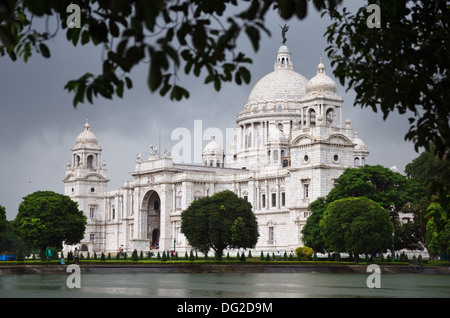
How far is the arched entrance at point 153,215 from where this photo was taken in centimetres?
11138

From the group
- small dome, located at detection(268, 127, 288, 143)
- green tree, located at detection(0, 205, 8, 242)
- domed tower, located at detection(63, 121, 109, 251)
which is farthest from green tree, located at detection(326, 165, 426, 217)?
domed tower, located at detection(63, 121, 109, 251)

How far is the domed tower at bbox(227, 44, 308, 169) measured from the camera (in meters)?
119

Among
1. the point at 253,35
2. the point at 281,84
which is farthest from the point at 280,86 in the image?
the point at 253,35

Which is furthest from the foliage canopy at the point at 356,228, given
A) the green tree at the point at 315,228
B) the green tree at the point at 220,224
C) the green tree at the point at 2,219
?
the green tree at the point at 2,219

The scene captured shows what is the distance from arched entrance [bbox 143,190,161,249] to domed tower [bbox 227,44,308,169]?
15223mm

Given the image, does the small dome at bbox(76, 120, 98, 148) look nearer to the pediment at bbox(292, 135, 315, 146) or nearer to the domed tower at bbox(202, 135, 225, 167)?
the domed tower at bbox(202, 135, 225, 167)

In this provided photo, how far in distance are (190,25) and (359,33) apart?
5991mm

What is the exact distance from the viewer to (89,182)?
122875mm

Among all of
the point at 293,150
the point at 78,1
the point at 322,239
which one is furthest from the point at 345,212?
the point at 78,1

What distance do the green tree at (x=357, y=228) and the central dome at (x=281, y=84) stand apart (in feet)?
182

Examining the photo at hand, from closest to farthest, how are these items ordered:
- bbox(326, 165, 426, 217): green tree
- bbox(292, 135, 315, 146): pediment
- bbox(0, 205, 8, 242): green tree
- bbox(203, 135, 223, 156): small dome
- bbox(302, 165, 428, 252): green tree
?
bbox(0, 205, 8, 242): green tree → bbox(302, 165, 428, 252): green tree → bbox(326, 165, 426, 217): green tree → bbox(292, 135, 315, 146): pediment → bbox(203, 135, 223, 156): small dome

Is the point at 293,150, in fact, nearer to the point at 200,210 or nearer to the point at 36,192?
the point at 200,210

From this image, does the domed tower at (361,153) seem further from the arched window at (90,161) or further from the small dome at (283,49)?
the arched window at (90,161)

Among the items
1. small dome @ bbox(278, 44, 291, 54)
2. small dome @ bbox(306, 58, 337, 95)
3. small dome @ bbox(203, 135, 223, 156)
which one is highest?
small dome @ bbox(278, 44, 291, 54)
